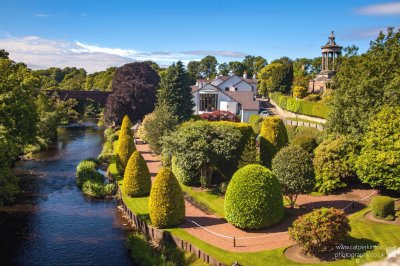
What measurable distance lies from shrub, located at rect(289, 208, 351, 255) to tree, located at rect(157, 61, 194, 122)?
3388 cm

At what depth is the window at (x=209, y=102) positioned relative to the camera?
72875 millimetres

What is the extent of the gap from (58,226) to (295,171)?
17476 mm

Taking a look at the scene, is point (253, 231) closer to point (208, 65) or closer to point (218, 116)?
point (218, 116)

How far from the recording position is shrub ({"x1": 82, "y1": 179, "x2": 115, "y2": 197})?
3588 cm

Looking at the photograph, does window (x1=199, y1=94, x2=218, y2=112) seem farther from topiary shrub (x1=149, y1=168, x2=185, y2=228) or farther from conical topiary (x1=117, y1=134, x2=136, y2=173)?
topiary shrub (x1=149, y1=168, x2=185, y2=228)

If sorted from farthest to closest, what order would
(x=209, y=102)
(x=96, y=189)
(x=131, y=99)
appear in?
(x=209, y=102), (x=131, y=99), (x=96, y=189)

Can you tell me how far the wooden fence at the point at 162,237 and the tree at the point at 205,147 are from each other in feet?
21.3

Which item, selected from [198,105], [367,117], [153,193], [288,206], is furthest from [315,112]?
[153,193]

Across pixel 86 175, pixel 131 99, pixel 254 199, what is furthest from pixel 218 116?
pixel 254 199

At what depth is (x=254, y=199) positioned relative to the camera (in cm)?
2344

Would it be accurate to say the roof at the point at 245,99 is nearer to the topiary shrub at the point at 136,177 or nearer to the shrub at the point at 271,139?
the shrub at the point at 271,139

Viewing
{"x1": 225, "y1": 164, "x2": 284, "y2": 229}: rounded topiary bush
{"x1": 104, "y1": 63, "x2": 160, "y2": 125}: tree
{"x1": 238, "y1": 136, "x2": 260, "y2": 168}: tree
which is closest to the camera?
{"x1": 225, "y1": 164, "x2": 284, "y2": 229}: rounded topiary bush

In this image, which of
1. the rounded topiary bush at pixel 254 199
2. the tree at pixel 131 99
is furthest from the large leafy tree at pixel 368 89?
the tree at pixel 131 99

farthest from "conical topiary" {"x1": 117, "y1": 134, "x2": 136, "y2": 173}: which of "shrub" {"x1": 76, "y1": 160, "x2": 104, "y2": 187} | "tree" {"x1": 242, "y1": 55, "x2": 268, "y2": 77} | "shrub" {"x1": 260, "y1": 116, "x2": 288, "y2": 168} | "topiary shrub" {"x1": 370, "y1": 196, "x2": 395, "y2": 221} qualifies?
"tree" {"x1": 242, "y1": 55, "x2": 268, "y2": 77}
